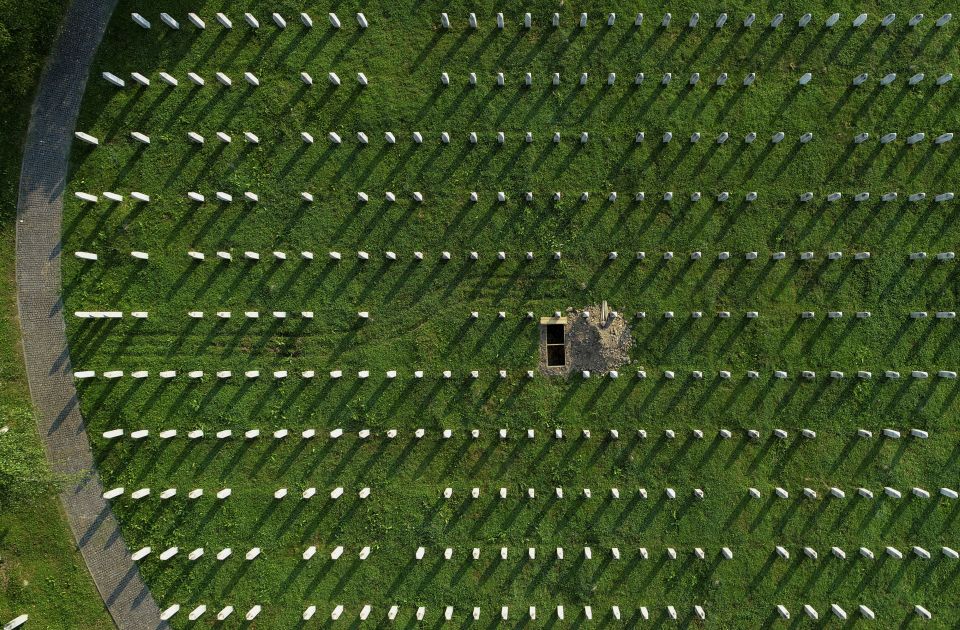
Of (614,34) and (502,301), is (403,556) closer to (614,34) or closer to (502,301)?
(502,301)

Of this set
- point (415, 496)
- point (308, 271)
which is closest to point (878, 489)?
point (415, 496)

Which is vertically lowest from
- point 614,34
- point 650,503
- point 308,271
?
point 650,503

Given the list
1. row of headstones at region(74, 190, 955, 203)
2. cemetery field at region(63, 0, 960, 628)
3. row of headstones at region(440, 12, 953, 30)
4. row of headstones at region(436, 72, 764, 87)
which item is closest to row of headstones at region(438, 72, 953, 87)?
row of headstones at region(436, 72, 764, 87)

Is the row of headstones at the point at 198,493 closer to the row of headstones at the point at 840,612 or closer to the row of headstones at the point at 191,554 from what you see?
the row of headstones at the point at 191,554

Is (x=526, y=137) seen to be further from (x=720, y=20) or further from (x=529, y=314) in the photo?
(x=720, y=20)

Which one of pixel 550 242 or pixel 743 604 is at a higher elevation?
pixel 550 242

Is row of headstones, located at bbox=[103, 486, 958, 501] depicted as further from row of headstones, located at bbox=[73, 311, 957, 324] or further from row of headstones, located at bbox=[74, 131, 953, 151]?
row of headstones, located at bbox=[74, 131, 953, 151]
